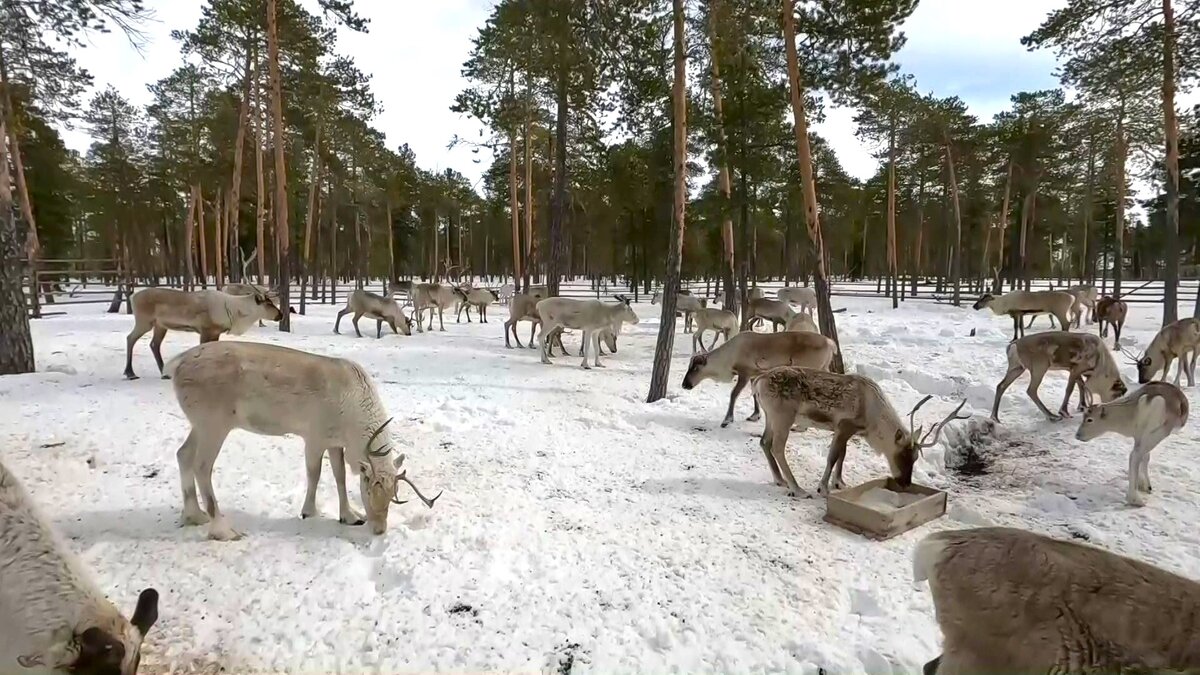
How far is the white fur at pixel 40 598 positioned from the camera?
2664 mm

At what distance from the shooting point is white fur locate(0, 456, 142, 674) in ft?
8.74

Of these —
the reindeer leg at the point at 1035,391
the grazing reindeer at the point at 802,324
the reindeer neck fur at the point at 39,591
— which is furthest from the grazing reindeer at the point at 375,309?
the reindeer leg at the point at 1035,391

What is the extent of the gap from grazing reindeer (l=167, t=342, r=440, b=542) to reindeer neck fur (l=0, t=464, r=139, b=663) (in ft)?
5.78

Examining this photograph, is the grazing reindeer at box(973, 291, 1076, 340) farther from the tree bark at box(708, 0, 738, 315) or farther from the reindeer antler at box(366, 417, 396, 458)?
the reindeer antler at box(366, 417, 396, 458)

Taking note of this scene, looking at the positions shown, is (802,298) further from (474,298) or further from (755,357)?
(755,357)

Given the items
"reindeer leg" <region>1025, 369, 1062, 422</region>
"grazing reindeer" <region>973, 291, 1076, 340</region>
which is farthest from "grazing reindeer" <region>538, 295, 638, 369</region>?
"grazing reindeer" <region>973, 291, 1076, 340</region>

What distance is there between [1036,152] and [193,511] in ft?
118

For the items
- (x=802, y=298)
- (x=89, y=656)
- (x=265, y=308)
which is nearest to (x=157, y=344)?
(x=265, y=308)

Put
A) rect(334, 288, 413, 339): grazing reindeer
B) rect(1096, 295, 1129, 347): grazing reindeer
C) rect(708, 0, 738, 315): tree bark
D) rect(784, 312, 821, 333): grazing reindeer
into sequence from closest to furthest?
rect(784, 312, 821, 333): grazing reindeer, rect(708, 0, 738, 315): tree bark, rect(1096, 295, 1129, 347): grazing reindeer, rect(334, 288, 413, 339): grazing reindeer

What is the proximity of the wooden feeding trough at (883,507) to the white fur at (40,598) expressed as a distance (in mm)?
5286

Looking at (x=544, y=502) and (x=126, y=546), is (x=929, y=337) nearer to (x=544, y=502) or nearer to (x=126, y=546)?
(x=544, y=502)

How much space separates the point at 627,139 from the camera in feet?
86.7

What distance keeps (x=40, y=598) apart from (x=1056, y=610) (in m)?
4.65

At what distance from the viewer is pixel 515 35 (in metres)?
17.8
